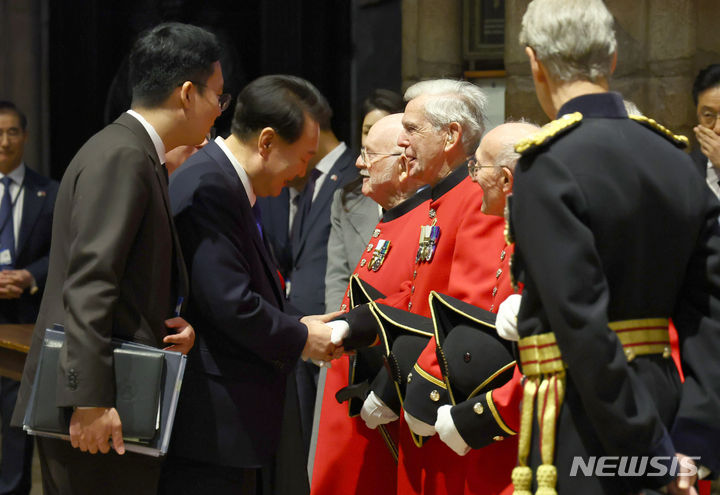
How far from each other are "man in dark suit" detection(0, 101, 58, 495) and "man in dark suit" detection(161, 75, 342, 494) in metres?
2.64

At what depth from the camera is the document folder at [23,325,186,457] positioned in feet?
9.09

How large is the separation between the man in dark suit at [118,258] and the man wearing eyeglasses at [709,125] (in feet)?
7.61

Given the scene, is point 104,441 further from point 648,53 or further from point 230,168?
point 648,53

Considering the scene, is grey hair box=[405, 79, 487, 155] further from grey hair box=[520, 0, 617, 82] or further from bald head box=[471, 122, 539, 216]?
grey hair box=[520, 0, 617, 82]

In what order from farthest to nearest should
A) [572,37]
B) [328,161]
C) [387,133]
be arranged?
[328,161], [387,133], [572,37]

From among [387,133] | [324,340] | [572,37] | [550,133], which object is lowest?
[324,340]

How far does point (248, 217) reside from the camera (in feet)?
10.5

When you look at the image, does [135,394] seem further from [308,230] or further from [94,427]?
[308,230]

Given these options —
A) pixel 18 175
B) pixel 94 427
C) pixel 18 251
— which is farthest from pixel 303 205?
pixel 94 427

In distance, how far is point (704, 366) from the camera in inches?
93.9

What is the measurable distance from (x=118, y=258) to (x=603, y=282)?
122cm

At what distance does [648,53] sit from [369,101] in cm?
139

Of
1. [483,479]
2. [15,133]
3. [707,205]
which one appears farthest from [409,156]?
[15,133]

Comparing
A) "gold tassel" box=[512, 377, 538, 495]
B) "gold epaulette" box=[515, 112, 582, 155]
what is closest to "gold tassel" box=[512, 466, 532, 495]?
"gold tassel" box=[512, 377, 538, 495]
